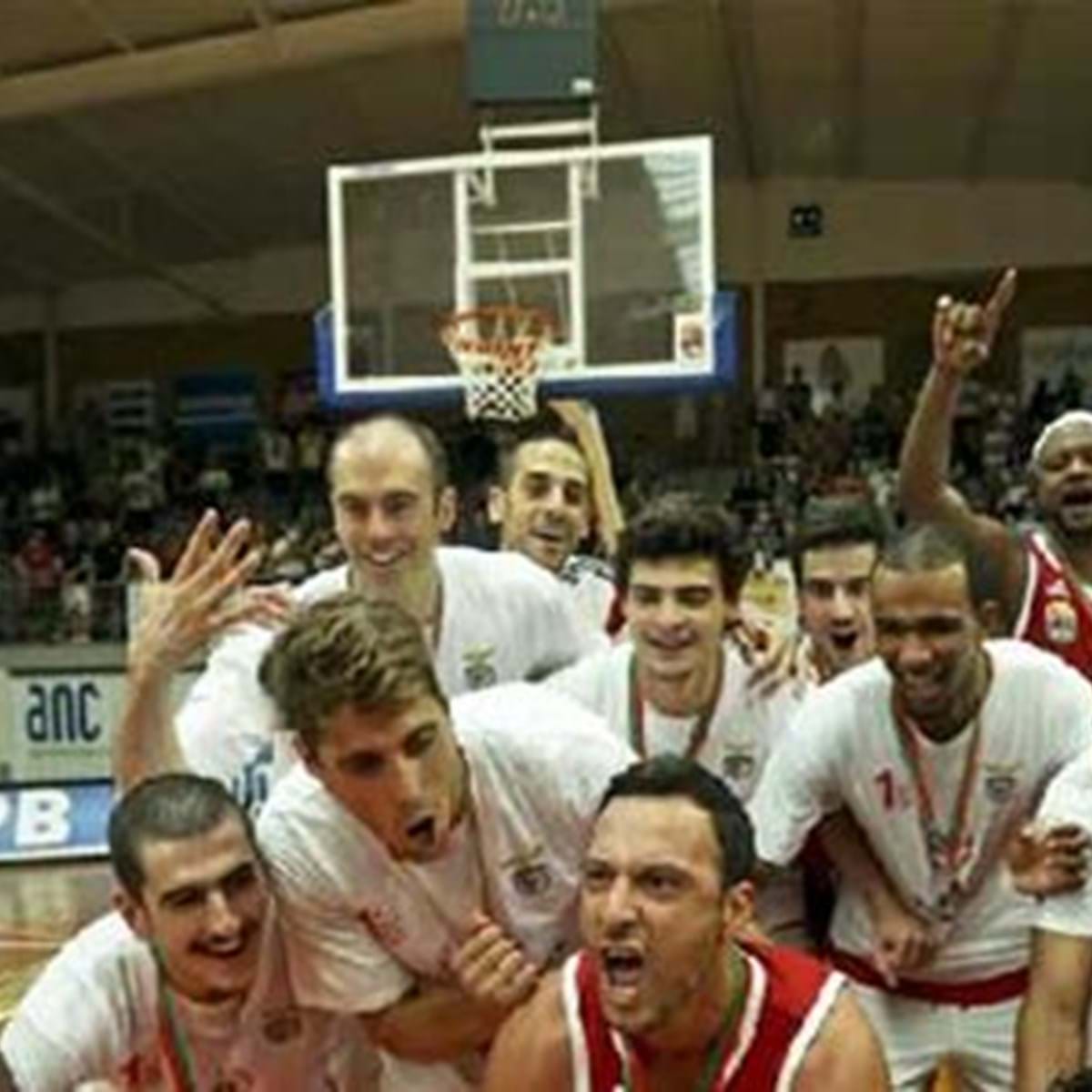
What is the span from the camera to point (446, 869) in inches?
131

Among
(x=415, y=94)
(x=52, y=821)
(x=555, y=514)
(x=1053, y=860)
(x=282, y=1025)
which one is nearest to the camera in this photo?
(x=282, y=1025)

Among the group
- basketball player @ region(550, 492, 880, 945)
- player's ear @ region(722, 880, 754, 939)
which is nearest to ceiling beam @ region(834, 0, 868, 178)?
basketball player @ region(550, 492, 880, 945)

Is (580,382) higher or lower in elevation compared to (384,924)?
higher

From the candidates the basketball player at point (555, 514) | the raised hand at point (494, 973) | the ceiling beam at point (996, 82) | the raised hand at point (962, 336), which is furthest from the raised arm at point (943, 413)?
the ceiling beam at point (996, 82)

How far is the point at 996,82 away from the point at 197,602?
11166mm

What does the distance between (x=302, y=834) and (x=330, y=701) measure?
1.22 ft

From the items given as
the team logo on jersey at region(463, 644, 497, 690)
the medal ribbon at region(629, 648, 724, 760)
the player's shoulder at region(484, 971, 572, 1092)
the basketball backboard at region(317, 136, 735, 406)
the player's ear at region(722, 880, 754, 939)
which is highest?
the basketball backboard at region(317, 136, 735, 406)

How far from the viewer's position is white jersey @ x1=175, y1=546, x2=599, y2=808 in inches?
165

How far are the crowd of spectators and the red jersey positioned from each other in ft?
31.1

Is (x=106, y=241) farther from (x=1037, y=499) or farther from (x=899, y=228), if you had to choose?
(x=1037, y=499)

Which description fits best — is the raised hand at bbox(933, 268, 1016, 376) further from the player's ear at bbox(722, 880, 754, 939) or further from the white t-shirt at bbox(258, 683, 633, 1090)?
the player's ear at bbox(722, 880, 754, 939)

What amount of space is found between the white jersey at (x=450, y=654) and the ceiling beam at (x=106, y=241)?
36.5 ft

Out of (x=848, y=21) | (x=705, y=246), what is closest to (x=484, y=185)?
(x=705, y=246)

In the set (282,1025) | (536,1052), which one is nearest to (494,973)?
(536,1052)
